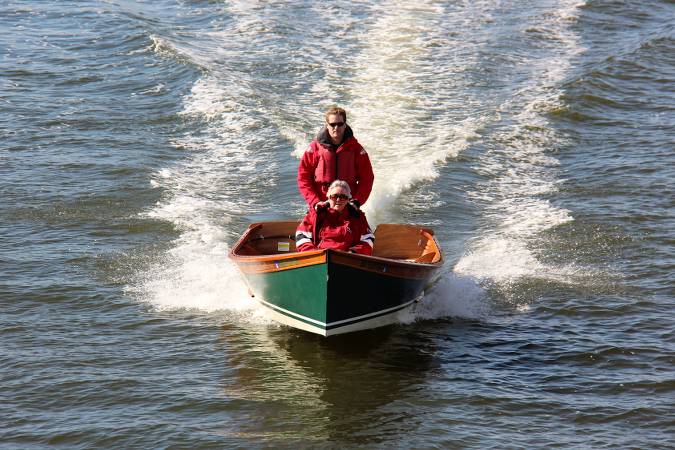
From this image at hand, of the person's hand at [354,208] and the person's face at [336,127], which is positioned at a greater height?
the person's face at [336,127]

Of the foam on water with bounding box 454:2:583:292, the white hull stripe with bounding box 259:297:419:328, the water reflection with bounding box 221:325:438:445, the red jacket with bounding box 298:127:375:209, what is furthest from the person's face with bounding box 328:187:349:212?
the foam on water with bounding box 454:2:583:292

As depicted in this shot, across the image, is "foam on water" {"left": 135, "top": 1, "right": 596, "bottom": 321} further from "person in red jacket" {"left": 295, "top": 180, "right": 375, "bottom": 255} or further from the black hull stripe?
"person in red jacket" {"left": 295, "top": 180, "right": 375, "bottom": 255}

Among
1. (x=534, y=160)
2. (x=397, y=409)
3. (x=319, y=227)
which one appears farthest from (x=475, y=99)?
(x=397, y=409)

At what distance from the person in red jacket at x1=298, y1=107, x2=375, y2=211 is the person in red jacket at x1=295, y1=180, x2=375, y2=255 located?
0.12 m

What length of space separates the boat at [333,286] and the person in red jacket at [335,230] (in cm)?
32

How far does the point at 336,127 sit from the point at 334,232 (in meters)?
1.08

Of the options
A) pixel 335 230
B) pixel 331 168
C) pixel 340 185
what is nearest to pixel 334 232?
pixel 335 230

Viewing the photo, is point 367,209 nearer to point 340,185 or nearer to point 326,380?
point 340,185

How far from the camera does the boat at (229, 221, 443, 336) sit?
993 cm

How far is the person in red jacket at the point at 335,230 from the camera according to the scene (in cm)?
1045

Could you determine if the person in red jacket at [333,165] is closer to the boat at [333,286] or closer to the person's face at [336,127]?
the person's face at [336,127]

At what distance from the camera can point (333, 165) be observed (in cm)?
1068

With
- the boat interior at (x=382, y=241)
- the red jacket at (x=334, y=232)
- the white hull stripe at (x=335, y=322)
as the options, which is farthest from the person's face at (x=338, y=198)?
the boat interior at (x=382, y=241)

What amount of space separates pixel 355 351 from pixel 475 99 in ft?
33.0
